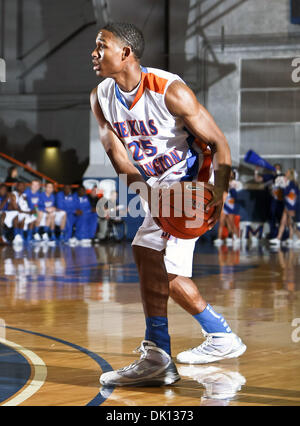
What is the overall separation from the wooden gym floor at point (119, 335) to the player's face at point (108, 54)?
1.64m

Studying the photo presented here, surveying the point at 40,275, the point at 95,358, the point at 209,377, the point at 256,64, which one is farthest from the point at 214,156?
the point at 256,64

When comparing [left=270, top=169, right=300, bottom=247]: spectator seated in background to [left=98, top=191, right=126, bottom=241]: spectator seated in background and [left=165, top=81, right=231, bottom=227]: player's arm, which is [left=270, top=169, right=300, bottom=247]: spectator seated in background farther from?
[left=165, top=81, right=231, bottom=227]: player's arm

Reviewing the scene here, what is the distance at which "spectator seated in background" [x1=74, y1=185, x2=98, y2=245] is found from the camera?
17.0 metres

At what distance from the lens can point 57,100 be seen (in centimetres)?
2261

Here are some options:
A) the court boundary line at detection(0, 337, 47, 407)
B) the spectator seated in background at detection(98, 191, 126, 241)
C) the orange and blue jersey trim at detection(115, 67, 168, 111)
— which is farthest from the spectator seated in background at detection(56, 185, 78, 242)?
the orange and blue jersey trim at detection(115, 67, 168, 111)

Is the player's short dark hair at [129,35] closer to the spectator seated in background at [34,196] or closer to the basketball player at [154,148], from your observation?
the basketball player at [154,148]

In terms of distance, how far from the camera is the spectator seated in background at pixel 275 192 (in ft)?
59.0

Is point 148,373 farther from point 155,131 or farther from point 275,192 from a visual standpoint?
point 275,192

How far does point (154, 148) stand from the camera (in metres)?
3.97

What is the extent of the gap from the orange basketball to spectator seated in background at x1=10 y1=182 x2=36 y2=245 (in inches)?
512

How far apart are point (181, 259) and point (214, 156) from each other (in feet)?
2.22

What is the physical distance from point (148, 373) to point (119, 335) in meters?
1.47

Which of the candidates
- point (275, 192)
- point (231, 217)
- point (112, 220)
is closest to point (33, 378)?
point (112, 220)
